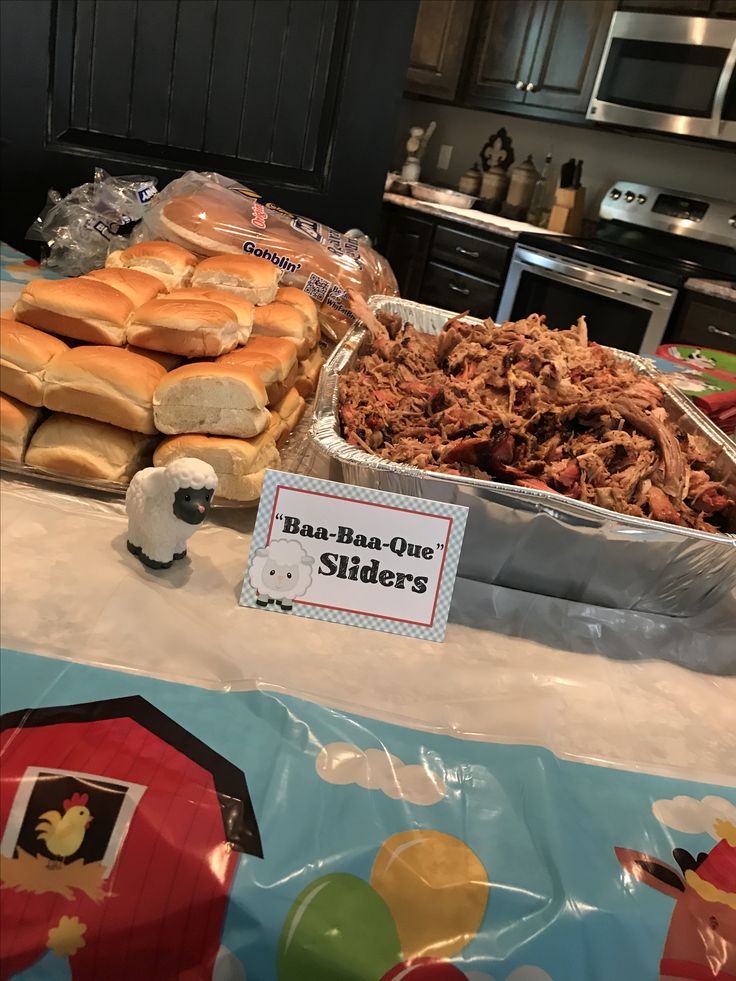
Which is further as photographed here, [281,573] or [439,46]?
[439,46]

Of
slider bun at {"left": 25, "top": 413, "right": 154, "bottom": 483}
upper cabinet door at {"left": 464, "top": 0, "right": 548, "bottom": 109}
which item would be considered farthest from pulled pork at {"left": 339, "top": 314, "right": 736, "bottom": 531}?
upper cabinet door at {"left": 464, "top": 0, "right": 548, "bottom": 109}

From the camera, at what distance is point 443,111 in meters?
4.91

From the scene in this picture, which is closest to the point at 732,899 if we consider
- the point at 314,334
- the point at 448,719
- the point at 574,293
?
the point at 448,719

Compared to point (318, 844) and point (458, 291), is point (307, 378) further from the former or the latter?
point (458, 291)

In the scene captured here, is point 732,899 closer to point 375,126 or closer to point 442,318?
point 442,318

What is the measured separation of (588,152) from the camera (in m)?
4.33

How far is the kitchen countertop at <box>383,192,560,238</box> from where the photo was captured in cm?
395

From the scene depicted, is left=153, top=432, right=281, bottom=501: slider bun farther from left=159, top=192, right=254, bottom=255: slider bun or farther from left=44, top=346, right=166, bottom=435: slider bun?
left=159, top=192, right=254, bottom=255: slider bun

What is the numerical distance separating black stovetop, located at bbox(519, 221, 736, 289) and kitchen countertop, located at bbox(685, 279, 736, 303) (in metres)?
0.04

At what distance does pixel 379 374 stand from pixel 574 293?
8.96 feet

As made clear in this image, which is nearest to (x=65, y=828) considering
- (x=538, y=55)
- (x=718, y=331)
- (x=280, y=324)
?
(x=280, y=324)

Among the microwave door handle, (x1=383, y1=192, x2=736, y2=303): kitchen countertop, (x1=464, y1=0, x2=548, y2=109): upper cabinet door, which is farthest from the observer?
(x1=464, y1=0, x2=548, y2=109): upper cabinet door

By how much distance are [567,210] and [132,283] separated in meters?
3.54

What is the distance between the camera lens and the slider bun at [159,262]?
132 cm
